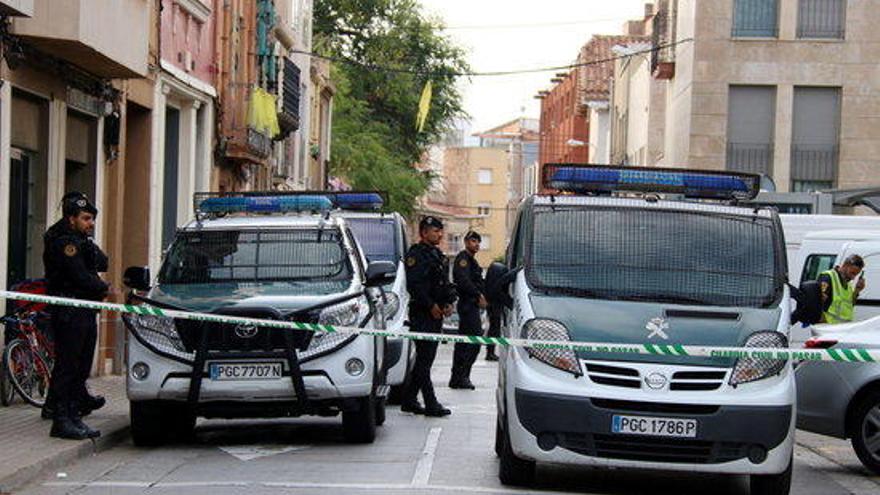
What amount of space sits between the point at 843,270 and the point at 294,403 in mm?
7816

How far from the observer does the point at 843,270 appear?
18297 mm

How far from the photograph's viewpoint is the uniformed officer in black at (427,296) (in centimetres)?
1585

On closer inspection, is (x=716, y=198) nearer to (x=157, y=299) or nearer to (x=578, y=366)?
(x=578, y=366)

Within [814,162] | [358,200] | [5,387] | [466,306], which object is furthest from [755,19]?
[5,387]

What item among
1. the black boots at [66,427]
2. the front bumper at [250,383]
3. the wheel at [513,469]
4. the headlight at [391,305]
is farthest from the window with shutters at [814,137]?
the wheel at [513,469]

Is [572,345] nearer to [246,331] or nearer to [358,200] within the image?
[246,331]

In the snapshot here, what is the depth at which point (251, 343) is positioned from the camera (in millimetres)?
12867

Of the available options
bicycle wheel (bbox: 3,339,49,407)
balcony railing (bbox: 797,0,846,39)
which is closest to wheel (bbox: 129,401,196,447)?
bicycle wheel (bbox: 3,339,49,407)

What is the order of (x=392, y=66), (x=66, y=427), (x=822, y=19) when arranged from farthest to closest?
(x=392, y=66)
(x=822, y=19)
(x=66, y=427)

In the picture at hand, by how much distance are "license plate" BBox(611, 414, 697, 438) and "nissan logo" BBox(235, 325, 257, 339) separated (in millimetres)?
3516

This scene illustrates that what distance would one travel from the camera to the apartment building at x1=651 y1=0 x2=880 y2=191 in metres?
42.0

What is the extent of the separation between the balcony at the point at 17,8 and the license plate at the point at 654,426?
7.78 metres

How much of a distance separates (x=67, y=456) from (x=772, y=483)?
5.15m

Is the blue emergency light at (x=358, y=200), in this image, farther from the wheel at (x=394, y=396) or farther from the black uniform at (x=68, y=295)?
the black uniform at (x=68, y=295)
